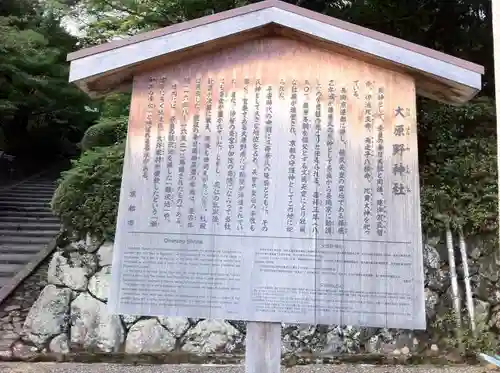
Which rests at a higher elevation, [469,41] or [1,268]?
[469,41]

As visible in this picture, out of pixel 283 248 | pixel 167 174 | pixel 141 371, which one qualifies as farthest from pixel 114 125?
pixel 283 248

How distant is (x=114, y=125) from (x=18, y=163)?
354 inches

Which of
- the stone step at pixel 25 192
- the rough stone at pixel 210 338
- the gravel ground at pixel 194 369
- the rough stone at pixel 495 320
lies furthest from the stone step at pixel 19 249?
the rough stone at pixel 495 320

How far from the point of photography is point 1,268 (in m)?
7.88

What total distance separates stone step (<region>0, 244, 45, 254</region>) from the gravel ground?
355 cm

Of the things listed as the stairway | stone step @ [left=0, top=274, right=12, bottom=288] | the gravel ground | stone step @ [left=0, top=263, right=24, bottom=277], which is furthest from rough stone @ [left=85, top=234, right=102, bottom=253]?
stone step @ [left=0, top=263, right=24, bottom=277]

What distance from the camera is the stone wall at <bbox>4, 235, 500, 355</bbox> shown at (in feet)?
19.2

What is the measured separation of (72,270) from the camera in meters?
6.24

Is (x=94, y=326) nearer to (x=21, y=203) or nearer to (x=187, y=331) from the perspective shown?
(x=187, y=331)

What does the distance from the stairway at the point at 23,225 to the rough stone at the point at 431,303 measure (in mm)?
5827

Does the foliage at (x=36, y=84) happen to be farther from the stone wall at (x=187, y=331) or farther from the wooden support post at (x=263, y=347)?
the wooden support post at (x=263, y=347)

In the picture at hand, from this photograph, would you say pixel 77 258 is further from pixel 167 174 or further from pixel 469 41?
pixel 469 41

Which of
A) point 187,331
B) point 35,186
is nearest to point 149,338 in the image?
point 187,331

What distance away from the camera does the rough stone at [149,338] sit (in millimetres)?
5844
